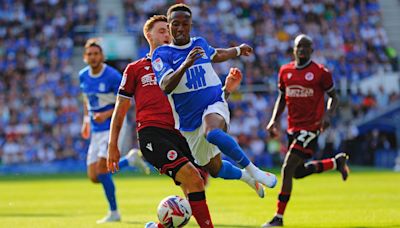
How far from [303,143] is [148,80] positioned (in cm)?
321

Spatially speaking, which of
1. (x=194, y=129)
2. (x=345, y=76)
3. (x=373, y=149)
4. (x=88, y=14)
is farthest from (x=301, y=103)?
(x=88, y=14)

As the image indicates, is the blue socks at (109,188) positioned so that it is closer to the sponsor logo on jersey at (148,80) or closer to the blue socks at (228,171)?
the blue socks at (228,171)

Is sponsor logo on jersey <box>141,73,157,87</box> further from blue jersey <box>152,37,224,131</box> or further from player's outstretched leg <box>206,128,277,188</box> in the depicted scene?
player's outstretched leg <box>206,128,277,188</box>

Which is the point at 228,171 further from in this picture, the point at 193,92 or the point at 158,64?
the point at 158,64

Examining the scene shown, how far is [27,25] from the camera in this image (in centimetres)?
3494

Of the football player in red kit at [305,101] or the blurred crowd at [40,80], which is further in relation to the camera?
the blurred crowd at [40,80]

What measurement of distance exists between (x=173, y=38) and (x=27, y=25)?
26.8 meters

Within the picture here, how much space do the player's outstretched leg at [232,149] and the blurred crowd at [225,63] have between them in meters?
21.5

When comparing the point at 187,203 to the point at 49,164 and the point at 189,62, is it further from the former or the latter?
the point at 49,164

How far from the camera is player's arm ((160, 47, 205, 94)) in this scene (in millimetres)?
8508

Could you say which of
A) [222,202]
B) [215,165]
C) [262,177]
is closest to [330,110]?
[215,165]

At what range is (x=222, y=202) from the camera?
55.1 feet

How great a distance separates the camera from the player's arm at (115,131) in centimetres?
945

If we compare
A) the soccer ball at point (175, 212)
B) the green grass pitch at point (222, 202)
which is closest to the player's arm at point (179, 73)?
the soccer ball at point (175, 212)
